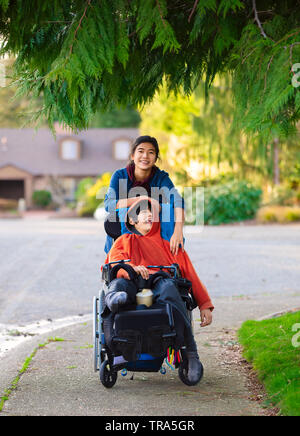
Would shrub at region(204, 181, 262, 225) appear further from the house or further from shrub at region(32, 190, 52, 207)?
the house

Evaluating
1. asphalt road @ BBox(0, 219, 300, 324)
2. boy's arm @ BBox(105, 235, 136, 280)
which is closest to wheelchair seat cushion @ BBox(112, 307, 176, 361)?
boy's arm @ BBox(105, 235, 136, 280)

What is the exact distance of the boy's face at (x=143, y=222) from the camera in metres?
5.31

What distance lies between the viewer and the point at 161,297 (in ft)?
15.5

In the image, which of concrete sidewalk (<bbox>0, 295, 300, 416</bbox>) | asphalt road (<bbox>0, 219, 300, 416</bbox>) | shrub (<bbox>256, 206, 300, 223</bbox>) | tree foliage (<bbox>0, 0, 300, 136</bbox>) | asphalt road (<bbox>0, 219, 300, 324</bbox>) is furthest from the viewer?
shrub (<bbox>256, 206, 300, 223</bbox>)

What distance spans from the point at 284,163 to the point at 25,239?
39.6 feet

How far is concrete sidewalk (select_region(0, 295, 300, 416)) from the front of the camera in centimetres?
439

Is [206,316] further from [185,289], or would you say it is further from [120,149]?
[120,149]

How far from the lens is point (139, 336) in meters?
4.59

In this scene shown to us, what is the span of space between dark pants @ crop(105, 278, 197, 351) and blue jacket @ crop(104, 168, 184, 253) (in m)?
0.65

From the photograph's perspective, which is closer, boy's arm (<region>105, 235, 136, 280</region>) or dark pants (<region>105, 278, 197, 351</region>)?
dark pants (<region>105, 278, 197, 351</region>)

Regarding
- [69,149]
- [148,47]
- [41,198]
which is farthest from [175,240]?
[69,149]

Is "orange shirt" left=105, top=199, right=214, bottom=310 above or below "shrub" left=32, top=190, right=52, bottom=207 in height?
above

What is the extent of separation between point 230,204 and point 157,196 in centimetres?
1966

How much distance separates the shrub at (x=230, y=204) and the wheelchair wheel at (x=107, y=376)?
20.0 meters
